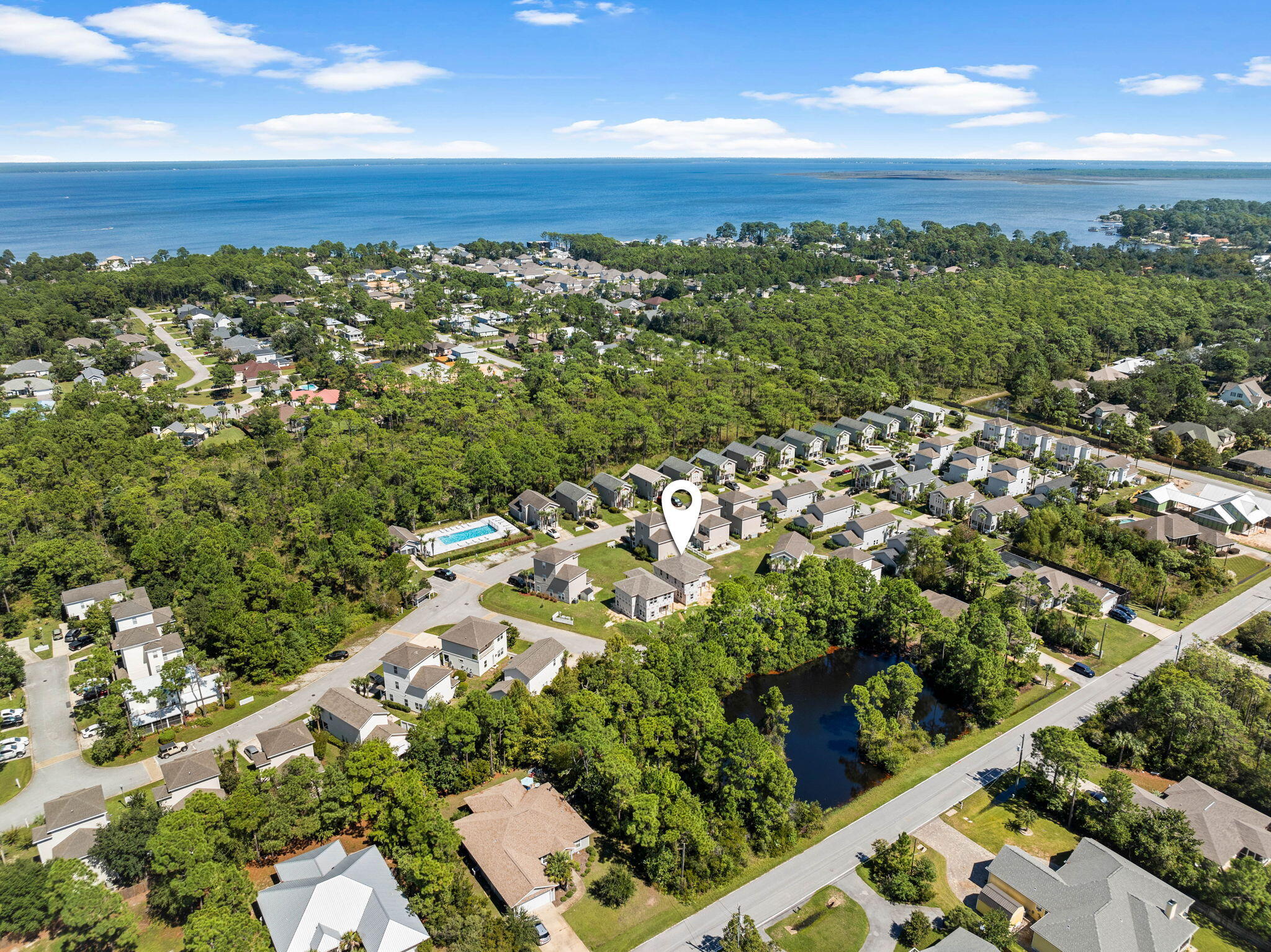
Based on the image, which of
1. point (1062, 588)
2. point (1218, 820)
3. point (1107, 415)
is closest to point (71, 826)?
point (1218, 820)

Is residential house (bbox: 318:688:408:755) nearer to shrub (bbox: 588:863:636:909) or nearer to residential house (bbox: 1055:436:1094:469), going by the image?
shrub (bbox: 588:863:636:909)

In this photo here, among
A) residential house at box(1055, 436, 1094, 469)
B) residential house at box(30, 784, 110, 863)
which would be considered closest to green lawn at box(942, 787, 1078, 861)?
residential house at box(30, 784, 110, 863)

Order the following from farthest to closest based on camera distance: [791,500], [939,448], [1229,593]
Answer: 1. [939,448]
2. [791,500]
3. [1229,593]

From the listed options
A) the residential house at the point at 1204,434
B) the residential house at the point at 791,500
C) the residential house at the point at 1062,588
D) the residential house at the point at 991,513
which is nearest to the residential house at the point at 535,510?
the residential house at the point at 791,500

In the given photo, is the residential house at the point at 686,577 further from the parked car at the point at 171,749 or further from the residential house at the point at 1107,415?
the residential house at the point at 1107,415

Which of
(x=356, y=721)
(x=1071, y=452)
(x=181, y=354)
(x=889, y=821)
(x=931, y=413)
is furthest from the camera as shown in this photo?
(x=181, y=354)

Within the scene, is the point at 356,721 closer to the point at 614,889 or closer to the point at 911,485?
the point at 614,889
